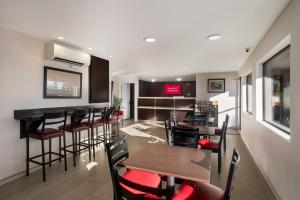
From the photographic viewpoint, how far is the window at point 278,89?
2.43 meters

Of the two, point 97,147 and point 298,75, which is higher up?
point 298,75

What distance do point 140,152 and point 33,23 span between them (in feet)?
7.79

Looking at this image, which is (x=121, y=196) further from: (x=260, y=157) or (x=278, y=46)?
(x=260, y=157)

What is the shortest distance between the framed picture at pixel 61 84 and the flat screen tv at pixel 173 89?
22.1ft

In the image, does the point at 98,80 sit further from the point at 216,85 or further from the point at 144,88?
the point at 144,88

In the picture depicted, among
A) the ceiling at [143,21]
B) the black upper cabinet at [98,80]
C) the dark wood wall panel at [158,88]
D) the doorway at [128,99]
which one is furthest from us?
the dark wood wall panel at [158,88]

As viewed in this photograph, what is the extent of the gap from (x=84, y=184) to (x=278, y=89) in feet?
11.1

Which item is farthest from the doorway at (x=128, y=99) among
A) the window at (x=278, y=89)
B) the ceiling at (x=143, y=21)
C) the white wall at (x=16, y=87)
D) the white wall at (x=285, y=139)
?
the white wall at (x=285, y=139)

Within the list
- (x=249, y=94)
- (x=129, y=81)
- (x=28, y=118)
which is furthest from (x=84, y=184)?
(x=129, y=81)

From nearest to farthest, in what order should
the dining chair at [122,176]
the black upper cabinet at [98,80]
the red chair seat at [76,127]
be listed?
the dining chair at [122,176]
the red chair seat at [76,127]
the black upper cabinet at [98,80]

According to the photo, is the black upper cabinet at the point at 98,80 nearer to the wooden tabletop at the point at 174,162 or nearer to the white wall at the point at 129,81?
the wooden tabletop at the point at 174,162

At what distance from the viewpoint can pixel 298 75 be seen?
1.74m

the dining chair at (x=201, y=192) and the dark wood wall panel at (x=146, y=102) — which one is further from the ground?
the dark wood wall panel at (x=146, y=102)

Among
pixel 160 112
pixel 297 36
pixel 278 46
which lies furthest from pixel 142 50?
pixel 160 112
